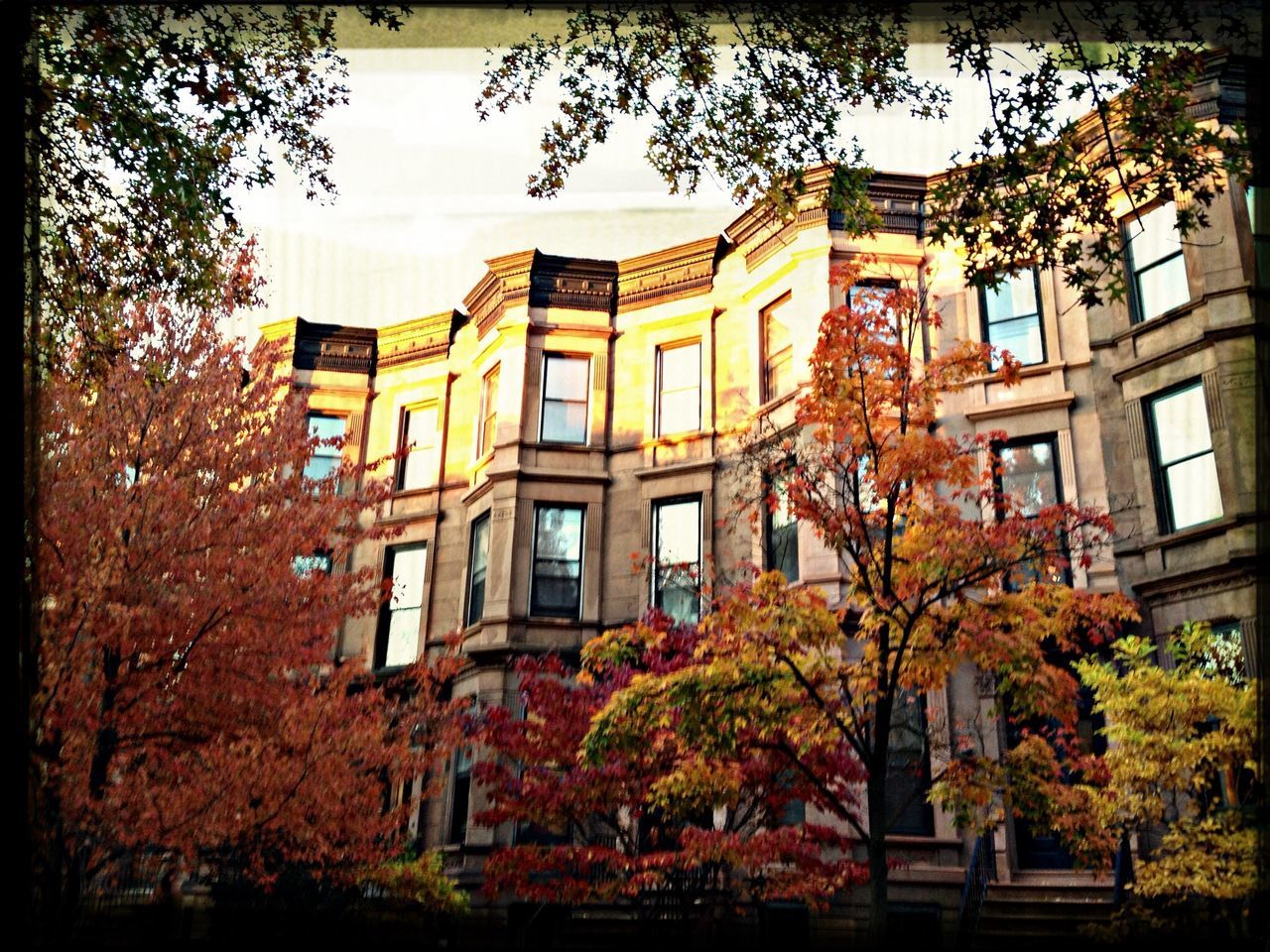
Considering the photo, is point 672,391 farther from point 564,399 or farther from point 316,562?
point 316,562

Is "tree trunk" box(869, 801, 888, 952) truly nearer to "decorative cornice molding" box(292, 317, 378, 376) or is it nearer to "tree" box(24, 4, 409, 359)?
"tree" box(24, 4, 409, 359)

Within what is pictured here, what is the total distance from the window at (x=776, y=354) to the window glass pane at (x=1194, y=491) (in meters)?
4.28

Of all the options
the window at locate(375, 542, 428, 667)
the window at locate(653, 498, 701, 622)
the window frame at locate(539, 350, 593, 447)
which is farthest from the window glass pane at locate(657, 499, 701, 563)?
the window at locate(375, 542, 428, 667)

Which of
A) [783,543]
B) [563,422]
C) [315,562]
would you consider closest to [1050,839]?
[783,543]

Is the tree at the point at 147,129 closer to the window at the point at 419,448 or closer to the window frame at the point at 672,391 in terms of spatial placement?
the window frame at the point at 672,391

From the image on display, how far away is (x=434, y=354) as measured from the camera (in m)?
16.0

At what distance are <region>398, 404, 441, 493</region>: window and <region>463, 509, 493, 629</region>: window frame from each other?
1.33 metres

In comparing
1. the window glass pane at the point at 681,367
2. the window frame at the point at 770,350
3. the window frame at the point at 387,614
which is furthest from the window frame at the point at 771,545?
the window frame at the point at 387,614

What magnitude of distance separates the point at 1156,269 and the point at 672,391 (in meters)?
6.00

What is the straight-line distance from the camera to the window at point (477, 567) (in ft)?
46.8

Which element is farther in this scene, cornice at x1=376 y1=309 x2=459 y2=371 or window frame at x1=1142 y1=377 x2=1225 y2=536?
cornice at x1=376 y1=309 x2=459 y2=371

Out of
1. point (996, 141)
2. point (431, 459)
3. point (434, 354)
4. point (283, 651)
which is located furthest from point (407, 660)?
point (996, 141)

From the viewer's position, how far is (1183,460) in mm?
10469

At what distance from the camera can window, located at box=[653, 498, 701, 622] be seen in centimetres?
1298
